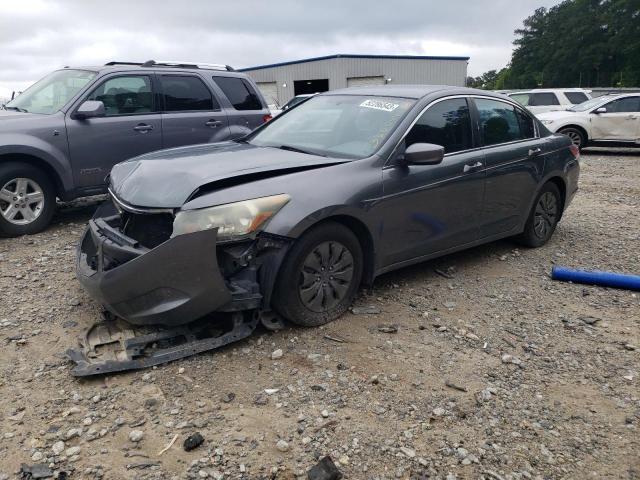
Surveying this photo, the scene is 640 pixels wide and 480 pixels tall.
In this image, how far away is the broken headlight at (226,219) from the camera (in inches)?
135

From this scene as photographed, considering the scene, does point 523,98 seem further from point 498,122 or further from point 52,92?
point 52,92

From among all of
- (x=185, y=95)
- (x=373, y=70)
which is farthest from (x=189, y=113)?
(x=373, y=70)

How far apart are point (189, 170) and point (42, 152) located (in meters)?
3.05

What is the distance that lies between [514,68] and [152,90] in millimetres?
66998

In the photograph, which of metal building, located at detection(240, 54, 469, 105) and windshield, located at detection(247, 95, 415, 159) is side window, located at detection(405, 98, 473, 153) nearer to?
windshield, located at detection(247, 95, 415, 159)

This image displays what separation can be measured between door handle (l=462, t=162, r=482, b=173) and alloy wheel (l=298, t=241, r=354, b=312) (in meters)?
1.44

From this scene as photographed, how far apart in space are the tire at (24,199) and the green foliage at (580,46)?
51.1m

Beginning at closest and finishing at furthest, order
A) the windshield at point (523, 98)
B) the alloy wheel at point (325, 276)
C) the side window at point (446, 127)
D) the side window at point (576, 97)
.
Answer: the alloy wheel at point (325, 276), the side window at point (446, 127), the side window at point (576, 97), the windshield at point (523, 98)

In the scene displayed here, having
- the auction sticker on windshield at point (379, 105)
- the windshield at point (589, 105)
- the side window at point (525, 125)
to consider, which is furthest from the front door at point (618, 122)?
the auction sticker on windshield at point (379, 105)

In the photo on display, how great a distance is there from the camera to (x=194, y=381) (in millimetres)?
3279

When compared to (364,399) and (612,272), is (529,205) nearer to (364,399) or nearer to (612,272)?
(612,272)

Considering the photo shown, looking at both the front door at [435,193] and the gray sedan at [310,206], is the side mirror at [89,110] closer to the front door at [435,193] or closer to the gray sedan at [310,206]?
the gray sedan at [310,206]

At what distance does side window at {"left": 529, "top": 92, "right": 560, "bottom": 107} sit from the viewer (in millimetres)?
17234

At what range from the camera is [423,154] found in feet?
13.6
